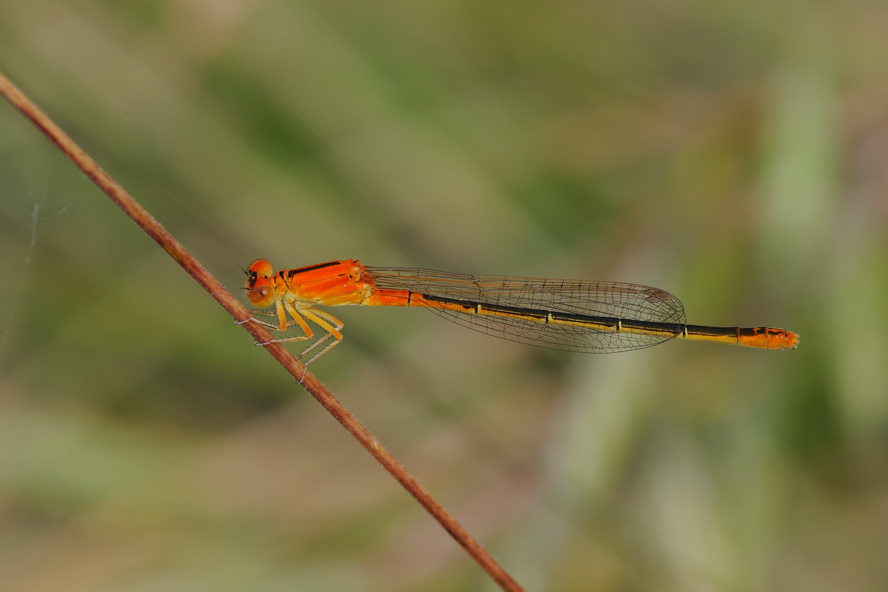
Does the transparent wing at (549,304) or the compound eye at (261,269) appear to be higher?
the compound eye at (261,269)

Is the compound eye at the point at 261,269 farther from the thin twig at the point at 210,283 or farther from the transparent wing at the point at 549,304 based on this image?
the thin twig at the point at 210,283

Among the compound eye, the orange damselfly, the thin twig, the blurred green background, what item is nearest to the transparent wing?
the orange damselfly

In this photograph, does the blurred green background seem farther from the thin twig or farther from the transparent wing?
the thin twig

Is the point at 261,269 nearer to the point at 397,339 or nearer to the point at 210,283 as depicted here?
the point at 397,339

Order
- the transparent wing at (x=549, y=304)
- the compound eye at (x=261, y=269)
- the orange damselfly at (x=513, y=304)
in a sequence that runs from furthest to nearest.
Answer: the transparent wing at (x=549, y=304)
the orange damselfly at (x=513, y=304)
the compound eye at (x=261, y=269)

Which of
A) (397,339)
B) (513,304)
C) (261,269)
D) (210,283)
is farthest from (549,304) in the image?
(210,283)

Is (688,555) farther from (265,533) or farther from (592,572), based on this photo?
(265,533)

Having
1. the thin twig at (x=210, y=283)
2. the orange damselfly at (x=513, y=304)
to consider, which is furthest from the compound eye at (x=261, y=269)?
the thin twig at (x=210, y=283)
